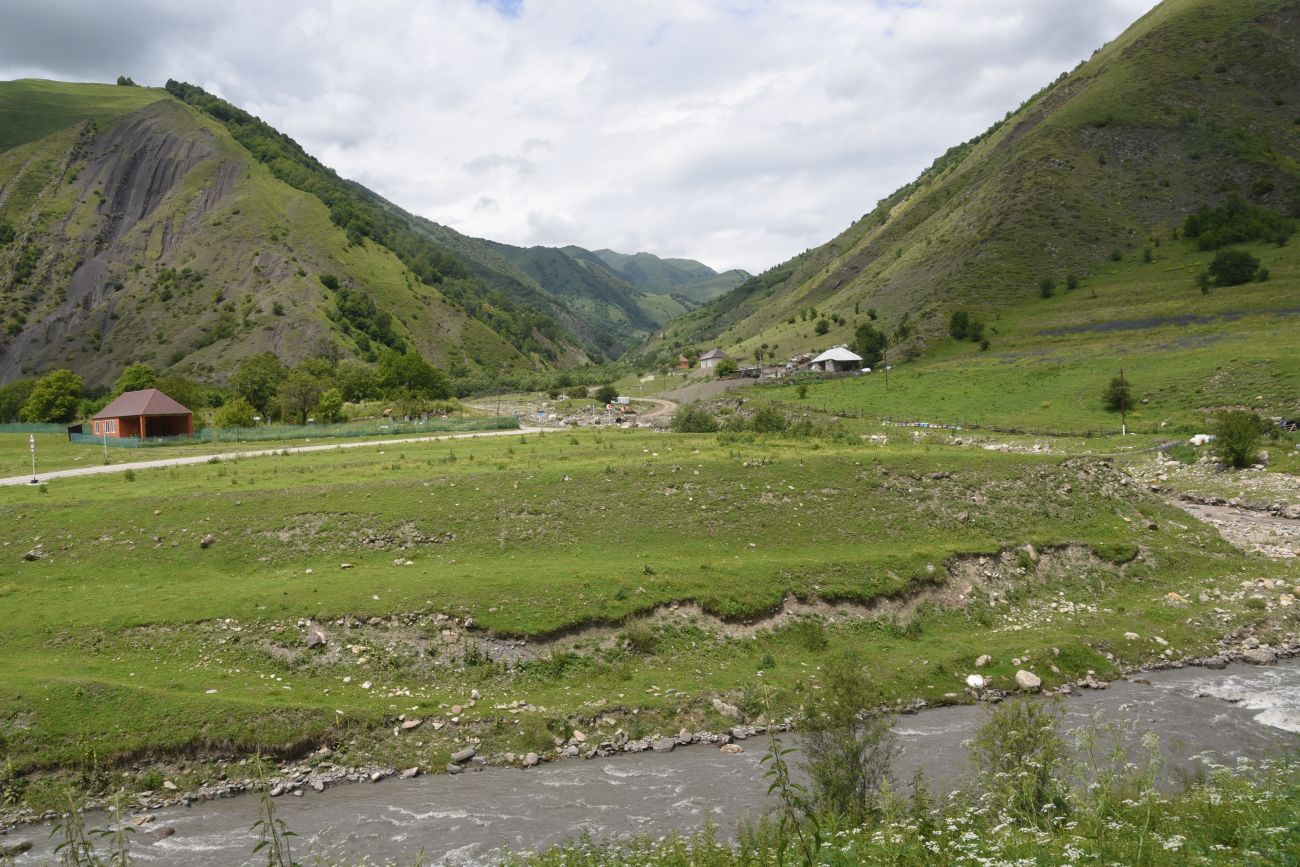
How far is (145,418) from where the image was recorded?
69.4 meters

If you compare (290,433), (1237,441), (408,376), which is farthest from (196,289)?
(1237,441)

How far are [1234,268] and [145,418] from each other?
133570 millimetres

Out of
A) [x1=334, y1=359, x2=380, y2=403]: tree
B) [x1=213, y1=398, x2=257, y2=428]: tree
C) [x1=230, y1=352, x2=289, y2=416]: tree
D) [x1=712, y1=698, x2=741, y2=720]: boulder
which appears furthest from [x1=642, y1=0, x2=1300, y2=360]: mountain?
[x1=230, y1=352, x2=289, y2=416]: tree

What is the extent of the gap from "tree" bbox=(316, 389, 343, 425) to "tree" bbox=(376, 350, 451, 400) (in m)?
20.8

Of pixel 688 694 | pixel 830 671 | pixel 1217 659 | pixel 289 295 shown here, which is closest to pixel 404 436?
pixel 688 694

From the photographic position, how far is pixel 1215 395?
57500mm

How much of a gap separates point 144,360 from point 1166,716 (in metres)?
185

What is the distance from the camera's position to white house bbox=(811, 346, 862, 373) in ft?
362

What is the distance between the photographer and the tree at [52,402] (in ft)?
315

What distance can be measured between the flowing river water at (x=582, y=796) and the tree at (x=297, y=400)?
7844 cm

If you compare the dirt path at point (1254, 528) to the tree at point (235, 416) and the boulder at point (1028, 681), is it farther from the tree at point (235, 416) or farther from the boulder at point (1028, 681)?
the tree at point (235, 416)

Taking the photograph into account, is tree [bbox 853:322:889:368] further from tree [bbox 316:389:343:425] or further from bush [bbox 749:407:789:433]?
tree [bbox 316:389:343:425]

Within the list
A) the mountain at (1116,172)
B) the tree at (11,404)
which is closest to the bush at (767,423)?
the mountain at (1116,172)

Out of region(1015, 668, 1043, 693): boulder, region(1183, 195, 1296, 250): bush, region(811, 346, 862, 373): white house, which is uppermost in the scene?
region(1183, 195, 1296, 250): bush
